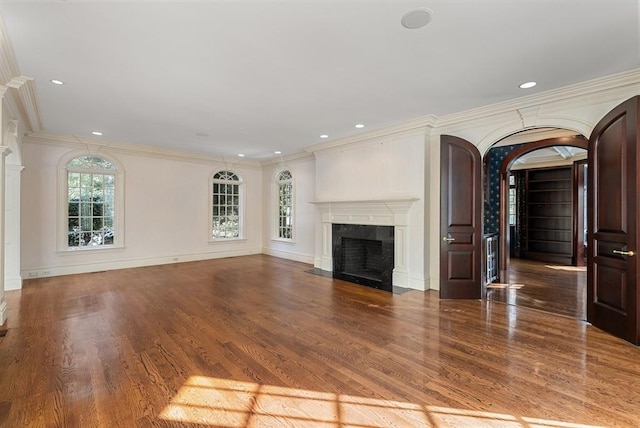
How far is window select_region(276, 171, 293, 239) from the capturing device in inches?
325

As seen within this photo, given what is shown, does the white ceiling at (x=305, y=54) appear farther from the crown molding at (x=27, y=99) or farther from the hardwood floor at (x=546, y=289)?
the hardwood floor at (x=546, y=289)

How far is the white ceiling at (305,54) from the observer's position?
225 cm

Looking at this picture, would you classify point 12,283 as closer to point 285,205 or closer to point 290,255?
point 290,255

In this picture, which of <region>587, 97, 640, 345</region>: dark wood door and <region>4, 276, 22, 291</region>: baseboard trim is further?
<region>4, 276, 22, 291</region>: baseboard trim

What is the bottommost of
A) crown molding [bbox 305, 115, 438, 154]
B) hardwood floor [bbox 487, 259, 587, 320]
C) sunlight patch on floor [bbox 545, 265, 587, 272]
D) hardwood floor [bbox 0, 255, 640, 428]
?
hardwood floor [bbox 0, 255, 640, 428]

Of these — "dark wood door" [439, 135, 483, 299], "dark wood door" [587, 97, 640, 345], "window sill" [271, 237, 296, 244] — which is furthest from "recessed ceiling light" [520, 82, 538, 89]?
"window sill" [271, 237, 296, 244]

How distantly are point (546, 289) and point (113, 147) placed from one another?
865 centimetres

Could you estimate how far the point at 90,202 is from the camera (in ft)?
20.9

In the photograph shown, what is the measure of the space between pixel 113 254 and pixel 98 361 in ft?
15.4

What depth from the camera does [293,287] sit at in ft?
16.8

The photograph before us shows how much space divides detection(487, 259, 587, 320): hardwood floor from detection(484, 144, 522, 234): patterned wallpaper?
3.57ft

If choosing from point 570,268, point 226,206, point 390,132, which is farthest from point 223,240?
point 570,268

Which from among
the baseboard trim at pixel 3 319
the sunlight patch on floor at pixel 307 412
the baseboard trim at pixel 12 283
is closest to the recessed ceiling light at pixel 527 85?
the sunlight patch on floor at pixel 307 412

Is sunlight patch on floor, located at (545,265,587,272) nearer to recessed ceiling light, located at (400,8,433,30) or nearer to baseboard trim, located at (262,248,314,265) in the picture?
baseboard trim, located at (262,248,314,265)
